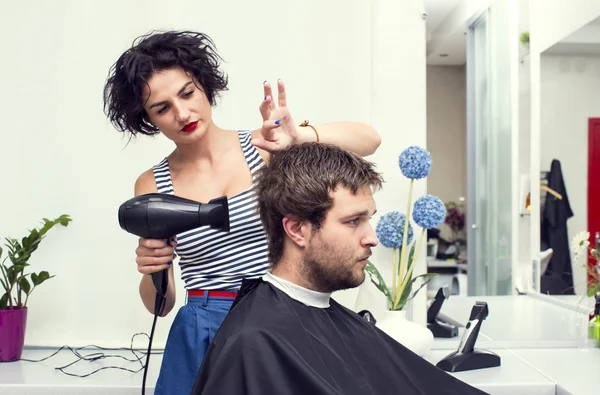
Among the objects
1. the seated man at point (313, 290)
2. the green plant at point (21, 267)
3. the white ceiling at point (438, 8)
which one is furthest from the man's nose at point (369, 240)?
the green plant at point (21, 267)

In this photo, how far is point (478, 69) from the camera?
9.14ft

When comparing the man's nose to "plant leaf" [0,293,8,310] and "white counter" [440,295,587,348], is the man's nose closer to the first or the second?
"white counter" [440,295,587,348]

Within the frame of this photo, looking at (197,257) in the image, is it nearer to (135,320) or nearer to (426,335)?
(426,335)

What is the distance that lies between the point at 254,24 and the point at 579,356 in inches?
76.6

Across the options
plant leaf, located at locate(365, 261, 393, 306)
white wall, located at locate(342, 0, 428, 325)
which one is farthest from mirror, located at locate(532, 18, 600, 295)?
plant leaf, located at locate(365, 261, 393, 306)

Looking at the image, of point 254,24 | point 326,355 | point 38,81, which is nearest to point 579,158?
point 254,24

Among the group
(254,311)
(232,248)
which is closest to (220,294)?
(232,248)

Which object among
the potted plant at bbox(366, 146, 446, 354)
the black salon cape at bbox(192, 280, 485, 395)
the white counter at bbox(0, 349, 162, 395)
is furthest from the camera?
the potted plant at bbox(366, 146, 446, 354)

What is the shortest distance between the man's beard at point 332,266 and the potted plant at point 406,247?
0.85 meters

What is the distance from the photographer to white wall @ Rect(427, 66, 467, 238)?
108 inches

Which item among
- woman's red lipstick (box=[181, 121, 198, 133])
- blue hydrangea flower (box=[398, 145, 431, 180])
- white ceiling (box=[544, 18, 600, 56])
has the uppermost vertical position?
white ceiling (box=[544, 18, 600, 56])

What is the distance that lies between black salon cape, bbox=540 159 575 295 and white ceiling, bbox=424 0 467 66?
66cm

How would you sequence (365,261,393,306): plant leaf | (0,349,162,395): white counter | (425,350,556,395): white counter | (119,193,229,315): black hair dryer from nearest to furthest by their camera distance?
(119,193,229,315): black hair dryer
(425,350,556,395): white counter
(0,349,162,395): white counter
(365,261,393,306): plant leaf

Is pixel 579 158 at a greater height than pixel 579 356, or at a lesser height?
greater
